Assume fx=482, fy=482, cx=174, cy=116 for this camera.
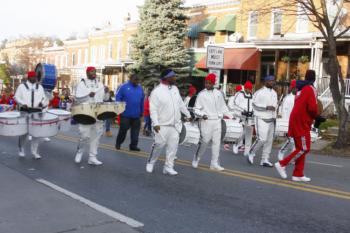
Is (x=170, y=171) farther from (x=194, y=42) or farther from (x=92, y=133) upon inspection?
(x=194, y=42)

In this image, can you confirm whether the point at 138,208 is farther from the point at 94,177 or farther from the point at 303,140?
the point at 303,140

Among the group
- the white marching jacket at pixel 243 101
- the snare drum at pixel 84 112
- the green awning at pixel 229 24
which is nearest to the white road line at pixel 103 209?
the snare drum at pixel 84 112

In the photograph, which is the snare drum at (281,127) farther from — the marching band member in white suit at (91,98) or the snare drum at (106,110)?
the marching band member in white suit at (91,98)

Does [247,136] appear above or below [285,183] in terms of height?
above

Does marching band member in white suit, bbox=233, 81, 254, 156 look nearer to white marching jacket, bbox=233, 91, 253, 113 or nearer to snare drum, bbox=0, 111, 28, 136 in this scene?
white marching jacket, bbox=233, 91, 253, 113

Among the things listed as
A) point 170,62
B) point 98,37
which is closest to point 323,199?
point 170,62

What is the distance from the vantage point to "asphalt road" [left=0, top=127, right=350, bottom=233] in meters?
6.08

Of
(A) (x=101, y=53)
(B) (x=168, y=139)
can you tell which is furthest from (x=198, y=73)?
(B) (x=168, y=139)

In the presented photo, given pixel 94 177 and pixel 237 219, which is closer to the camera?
pixel 237 219

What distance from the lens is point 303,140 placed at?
884cm

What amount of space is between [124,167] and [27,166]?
1.96 m

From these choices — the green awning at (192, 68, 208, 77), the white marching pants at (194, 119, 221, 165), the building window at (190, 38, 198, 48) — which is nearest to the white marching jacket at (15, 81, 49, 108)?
the white marching pants at (194, 119, 221, 165)

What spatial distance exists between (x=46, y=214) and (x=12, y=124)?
15.1ft

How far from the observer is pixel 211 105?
9828 millimetres
